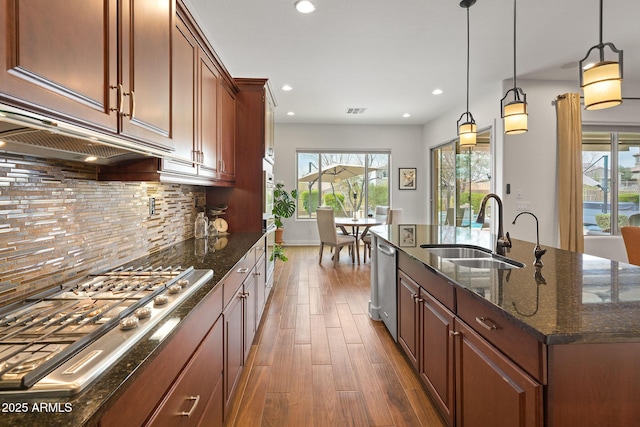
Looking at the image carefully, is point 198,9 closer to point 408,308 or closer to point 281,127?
point 408,308

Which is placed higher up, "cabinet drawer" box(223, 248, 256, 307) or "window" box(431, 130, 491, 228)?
"window" box(431, 130, 491, 228)

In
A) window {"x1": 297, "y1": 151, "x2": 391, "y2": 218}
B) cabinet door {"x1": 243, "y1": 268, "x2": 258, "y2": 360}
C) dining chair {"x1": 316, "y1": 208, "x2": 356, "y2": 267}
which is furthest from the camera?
window {"x1": 297, "y1": 151, "x2": 391, "y2": 218}

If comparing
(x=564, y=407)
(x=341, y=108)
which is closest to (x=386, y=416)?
(x=564, y=407)

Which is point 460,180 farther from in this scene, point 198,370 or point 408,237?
point 198,370

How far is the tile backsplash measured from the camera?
1119 mm

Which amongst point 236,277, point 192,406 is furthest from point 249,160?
point 192,406

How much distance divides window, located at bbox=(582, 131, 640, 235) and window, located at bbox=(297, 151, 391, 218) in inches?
150

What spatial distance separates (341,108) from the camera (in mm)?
6301

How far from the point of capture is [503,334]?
112 cm

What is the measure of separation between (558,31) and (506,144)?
1.63 metres

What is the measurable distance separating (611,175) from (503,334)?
5538 mm

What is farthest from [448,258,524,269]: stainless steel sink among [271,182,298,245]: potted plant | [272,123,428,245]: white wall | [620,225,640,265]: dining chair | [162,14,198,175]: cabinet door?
[272,123,428,245]: white wall

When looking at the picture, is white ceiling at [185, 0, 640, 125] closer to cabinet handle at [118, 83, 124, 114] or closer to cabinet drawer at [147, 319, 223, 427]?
cabinet handle at [118, 83, 124, 114]

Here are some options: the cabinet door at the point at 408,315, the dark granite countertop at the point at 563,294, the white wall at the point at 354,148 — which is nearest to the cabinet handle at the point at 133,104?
the dark granite countertop at the point at 563,294
